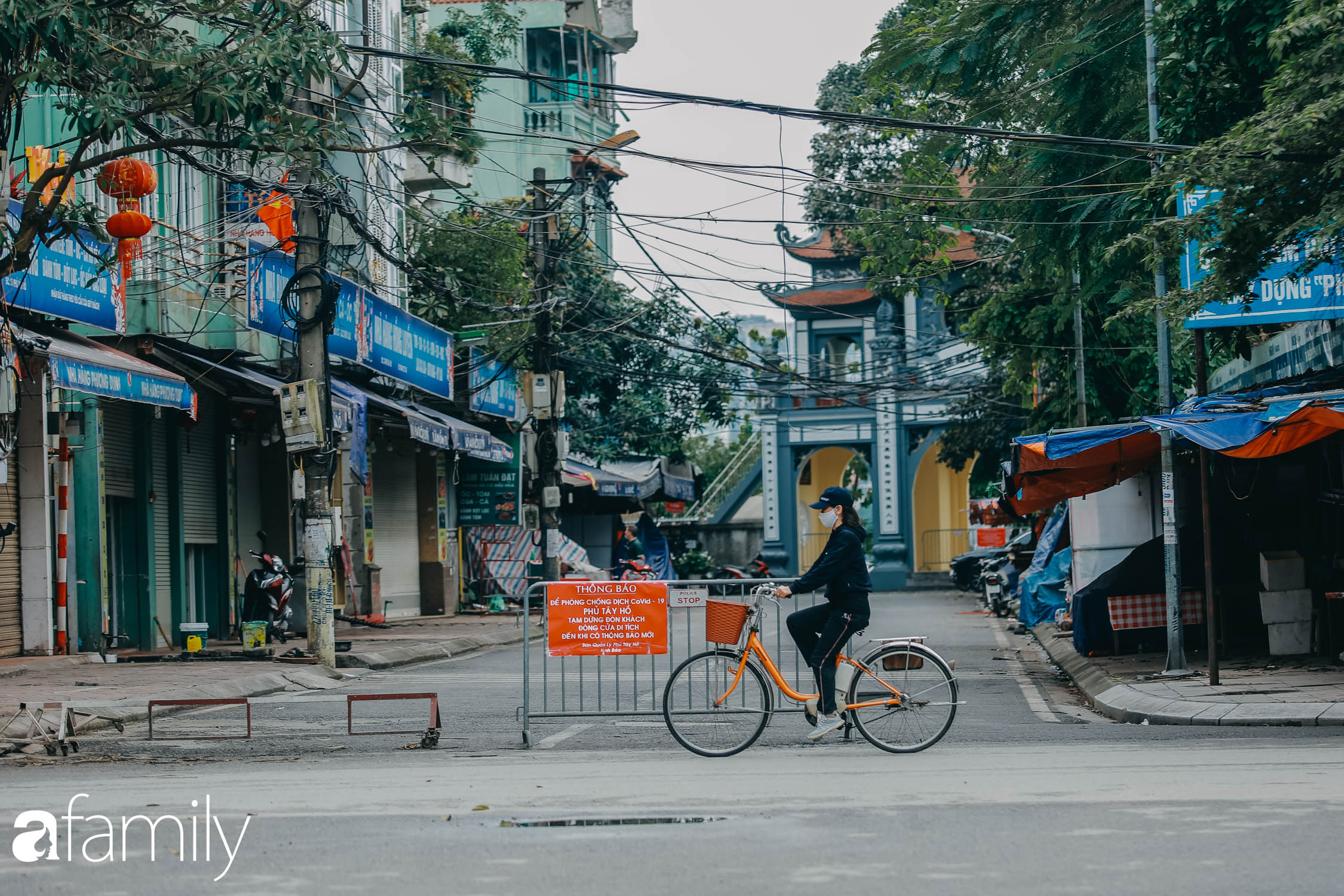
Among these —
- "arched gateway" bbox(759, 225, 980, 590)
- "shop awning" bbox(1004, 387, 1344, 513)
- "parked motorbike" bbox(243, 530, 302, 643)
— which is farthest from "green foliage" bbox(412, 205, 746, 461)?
"shop awning" bbox(1004, 387, 1344, 513)

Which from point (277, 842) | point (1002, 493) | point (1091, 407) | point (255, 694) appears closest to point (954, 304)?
point (1091, 407)

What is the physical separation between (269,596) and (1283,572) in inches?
514

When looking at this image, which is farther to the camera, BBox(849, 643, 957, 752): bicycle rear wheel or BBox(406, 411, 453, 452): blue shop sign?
BBox(406, 411, 453, 452): blue shop sign

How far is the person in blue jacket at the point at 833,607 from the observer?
10070 millimetres

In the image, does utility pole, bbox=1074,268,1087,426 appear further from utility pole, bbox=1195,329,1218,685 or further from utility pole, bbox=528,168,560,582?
utility pole, bbox=1195,329,1218,685

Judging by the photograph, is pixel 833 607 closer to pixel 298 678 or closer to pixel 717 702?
pixel 717 702

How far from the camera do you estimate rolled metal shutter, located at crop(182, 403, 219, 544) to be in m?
21.6

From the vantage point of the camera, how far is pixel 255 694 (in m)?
15.3

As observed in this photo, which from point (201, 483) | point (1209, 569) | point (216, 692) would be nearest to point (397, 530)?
point (201, 483)

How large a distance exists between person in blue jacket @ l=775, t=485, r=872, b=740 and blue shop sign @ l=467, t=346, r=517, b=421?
19094 millimetres

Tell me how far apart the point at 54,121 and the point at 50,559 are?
18.1 feet

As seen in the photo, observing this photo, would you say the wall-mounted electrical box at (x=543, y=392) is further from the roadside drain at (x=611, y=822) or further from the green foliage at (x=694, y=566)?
the green foliage at (x=694, y=566)

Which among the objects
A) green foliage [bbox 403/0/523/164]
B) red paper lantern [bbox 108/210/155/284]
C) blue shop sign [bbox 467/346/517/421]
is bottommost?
blue shop sign [bbox 467/346/517/421]

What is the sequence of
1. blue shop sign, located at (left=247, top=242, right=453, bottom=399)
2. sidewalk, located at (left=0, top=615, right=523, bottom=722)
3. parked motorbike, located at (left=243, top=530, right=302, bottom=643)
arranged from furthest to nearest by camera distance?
parked motorbike, located at (left=243, top=530, right=302, bottom=643) → blue shop sign, located at (left=247, top=242, right=453, bottom=399) → sidewalk, located at (left=0, top=615, right=523, bottom=722)
